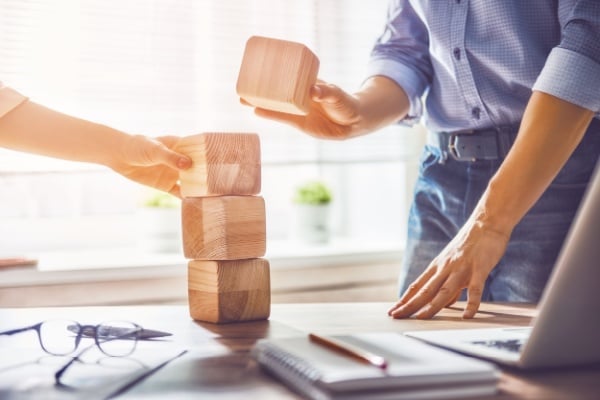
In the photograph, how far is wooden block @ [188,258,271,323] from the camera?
124 cm

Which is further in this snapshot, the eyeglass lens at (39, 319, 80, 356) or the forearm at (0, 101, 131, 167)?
the forearm at (0, 101, 131, 167)

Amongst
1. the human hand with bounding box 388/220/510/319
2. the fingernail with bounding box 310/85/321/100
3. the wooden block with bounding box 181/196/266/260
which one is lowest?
the human hand with bounding box 388/220/510/319

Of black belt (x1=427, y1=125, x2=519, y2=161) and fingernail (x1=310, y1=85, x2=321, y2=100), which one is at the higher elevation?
fingernail (x1=310, y1=85, x2=321, y2=100)

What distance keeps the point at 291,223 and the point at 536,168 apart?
1.83 m

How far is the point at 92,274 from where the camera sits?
2.32m

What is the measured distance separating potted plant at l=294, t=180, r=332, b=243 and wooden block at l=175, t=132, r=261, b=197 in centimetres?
156

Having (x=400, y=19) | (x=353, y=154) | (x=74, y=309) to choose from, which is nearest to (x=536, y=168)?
(x=400, y=19)

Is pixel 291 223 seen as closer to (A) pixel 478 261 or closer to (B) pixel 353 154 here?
(B) pixel 353 154

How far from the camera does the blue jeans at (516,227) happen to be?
160 cm

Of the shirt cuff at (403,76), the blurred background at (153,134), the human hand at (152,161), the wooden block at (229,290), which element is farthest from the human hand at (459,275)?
the blurred background at (153,134)

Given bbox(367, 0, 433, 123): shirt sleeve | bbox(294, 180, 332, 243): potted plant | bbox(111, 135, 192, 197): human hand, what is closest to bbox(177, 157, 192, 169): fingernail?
bbox(111, 135, 192, 197): human hand

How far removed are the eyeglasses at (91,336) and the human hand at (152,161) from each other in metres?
0.29

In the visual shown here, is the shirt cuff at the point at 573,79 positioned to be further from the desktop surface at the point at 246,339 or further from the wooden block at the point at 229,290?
the wooden block at the point at 229,290

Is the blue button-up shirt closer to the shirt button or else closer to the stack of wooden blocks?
the shirt button
